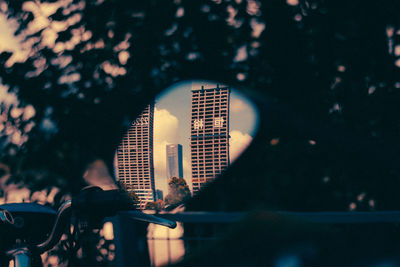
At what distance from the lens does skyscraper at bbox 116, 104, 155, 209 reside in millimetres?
1264

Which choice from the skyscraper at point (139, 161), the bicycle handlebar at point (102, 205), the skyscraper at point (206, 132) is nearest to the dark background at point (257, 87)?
the skyscraper at point (206, 132)

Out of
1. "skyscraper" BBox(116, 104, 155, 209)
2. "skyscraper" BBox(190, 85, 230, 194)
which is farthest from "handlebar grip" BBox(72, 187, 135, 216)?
"skyscraper" BBox(190, 85, 230, 194)

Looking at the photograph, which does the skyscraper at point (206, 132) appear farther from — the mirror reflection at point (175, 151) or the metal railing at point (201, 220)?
the metal railing at point (201, 220)

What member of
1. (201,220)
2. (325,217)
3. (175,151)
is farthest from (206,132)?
(325,217)

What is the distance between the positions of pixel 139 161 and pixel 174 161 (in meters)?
0.16

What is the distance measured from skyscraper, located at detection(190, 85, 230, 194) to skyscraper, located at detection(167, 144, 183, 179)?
7.5 inches

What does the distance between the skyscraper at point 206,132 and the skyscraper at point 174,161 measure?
190 millimetres

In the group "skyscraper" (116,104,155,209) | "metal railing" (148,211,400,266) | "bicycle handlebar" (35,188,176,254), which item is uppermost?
"skyscraper" (116,104,155,209)

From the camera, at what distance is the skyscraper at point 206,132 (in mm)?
1633

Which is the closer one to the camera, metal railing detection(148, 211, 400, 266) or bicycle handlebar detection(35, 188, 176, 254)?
bicycle handlebar detection(35, 188, 176, 254)

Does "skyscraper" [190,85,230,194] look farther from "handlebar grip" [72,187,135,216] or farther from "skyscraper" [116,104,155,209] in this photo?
"handlebar grip" [72,187,135,216]

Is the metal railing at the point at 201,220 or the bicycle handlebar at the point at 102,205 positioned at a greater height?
the bicycle handlebar at the point at 102,205

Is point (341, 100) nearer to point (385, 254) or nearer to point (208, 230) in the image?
point (208, 230)

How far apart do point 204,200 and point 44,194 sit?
1546mm
